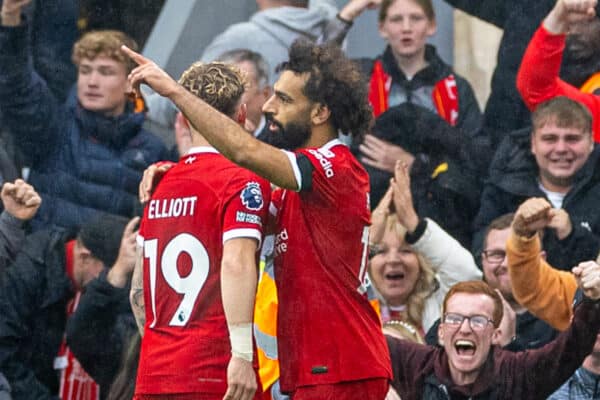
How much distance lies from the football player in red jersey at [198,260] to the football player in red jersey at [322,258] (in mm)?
188

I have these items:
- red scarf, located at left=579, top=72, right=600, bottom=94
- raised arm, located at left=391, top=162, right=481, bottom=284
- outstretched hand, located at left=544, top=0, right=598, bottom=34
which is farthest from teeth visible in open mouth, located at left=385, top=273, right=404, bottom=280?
red scarf, located at left=579, top=72, right=600, bottom=94

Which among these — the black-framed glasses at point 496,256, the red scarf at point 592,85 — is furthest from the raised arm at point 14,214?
the red scarf at point 592,85

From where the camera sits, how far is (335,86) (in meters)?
7.08

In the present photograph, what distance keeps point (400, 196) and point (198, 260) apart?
8.18ft

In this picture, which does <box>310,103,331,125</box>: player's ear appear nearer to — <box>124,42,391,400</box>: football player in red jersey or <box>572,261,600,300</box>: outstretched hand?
<box>124,42,391,400</box>: football player in red jersey

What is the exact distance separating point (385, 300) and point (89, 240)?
1.67 metres

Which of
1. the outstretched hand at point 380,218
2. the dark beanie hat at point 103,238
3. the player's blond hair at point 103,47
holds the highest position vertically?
the player's blond hair at point 103,47

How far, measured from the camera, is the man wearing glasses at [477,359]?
7.88 meters

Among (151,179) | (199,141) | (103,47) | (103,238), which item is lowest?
(103,238)

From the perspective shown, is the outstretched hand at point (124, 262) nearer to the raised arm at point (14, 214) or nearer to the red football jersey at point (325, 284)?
the raised arm at point (14, 214)

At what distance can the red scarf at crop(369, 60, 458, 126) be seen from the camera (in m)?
10.3

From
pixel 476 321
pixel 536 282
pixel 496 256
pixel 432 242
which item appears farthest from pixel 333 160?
pixel 496 256

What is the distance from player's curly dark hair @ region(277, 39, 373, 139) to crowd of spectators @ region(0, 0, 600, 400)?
89cm

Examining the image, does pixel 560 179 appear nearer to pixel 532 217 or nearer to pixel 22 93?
pixel 532 217
